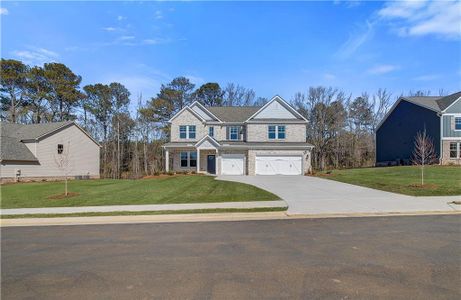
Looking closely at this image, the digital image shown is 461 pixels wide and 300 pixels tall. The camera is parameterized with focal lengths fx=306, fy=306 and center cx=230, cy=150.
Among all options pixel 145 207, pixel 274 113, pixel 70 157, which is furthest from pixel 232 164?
pixel 145 207

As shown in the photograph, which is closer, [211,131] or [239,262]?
[239,262]

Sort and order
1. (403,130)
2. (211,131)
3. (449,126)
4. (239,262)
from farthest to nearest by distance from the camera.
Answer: (403,130) < (211,131) < (449,126) < (239,262)

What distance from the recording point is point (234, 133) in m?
34.1

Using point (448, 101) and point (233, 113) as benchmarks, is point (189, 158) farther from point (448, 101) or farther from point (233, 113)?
point (448, 101)

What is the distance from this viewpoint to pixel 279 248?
663 cm

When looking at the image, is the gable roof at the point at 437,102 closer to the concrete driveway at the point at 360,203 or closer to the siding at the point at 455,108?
the siding at the point at 455,108

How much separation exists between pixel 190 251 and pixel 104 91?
171 feet

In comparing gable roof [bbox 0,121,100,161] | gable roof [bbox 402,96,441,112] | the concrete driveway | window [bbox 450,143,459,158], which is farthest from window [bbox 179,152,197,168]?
window [bbox 450,143,459,158]

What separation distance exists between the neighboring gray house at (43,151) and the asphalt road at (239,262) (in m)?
23.5

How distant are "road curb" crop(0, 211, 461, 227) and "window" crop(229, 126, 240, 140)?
2315 centimetres

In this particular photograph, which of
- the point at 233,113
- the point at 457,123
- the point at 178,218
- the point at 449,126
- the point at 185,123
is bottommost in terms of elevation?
the point at 178,218

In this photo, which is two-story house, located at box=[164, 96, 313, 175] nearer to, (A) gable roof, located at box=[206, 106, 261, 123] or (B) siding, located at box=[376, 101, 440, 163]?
(A) gable roof, located at box=[206, 106, 261, 123]

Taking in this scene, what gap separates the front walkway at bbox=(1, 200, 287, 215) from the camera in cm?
1199

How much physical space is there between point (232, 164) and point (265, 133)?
4.97 metres
